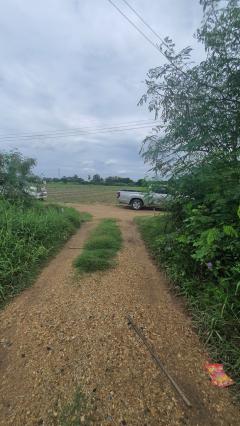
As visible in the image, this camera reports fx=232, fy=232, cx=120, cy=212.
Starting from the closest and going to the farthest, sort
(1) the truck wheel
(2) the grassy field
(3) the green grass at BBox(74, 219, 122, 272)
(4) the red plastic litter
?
1. (4) the red plastic litter
2. (3) the green grass at BBox(74, 219, 122, 272)
3. (1) the truck wheel
4. (2) the grassy field

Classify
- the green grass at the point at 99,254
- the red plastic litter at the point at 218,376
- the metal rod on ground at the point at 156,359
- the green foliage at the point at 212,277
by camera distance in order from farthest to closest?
the green grass at the point at 99,254, the green foliage at the point at 212,277, the red plastic litter at the point at 218,376, the metal rod on ground at the point at 156,359

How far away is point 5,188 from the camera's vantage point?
6531mm

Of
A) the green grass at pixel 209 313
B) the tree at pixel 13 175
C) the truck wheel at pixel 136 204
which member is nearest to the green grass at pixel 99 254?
the green grass at pixel 209 313

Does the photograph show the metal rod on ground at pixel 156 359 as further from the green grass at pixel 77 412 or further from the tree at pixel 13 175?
the tree at pixel 13 175

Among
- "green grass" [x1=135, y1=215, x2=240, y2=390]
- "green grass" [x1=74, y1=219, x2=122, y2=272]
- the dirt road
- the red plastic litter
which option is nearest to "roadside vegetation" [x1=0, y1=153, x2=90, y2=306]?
the dirt road

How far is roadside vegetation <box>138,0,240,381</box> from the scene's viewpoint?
2.60m

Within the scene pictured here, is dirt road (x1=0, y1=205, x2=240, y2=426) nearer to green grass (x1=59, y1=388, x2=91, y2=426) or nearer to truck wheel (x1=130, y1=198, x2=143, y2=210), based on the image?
green grass (x1=59, y1=388, x2=91, y2=426)

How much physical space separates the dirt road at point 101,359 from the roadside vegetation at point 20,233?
0.35m

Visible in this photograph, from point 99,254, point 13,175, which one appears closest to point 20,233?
point 99,254

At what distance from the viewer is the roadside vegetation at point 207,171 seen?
2604mm

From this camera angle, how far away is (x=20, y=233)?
4.41 m

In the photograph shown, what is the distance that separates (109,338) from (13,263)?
2.08 m

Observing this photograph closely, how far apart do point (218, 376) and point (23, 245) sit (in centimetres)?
335

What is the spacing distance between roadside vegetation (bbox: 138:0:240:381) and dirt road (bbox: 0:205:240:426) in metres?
0.41
